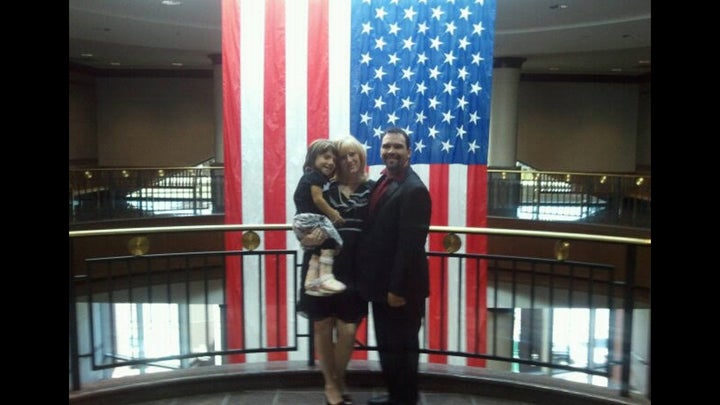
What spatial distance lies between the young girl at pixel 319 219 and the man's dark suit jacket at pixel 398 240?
161 mm

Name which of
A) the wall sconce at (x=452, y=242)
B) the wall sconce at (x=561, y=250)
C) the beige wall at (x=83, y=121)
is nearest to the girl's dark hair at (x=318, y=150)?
the wall sconce at (x=452, y=242)

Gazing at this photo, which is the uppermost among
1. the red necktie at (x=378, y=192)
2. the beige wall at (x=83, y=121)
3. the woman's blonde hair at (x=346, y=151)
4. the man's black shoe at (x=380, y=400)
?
the beige wall at (x=83, y=121)

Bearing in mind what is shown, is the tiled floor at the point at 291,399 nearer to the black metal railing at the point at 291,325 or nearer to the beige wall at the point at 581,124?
the black metal railing at the point at 291,325

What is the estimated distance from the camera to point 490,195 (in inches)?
437

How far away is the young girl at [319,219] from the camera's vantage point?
2.97 m

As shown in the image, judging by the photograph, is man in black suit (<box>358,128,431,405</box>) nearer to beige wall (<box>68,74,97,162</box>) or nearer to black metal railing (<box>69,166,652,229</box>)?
black metal railing (<box>69,166,652,229</box>)

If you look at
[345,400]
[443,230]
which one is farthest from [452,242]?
[345,400]

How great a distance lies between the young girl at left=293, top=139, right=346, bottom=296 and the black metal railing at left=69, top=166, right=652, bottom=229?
7.80 meters

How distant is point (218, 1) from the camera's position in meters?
8.70

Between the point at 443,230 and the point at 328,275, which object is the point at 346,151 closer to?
the point at 328,275

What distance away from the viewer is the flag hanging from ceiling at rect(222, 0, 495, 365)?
3457 millimetres

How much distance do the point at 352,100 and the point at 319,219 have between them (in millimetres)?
993
